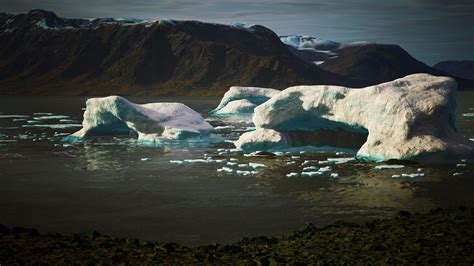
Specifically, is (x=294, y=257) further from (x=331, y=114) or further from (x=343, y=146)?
(x=343, y=146)

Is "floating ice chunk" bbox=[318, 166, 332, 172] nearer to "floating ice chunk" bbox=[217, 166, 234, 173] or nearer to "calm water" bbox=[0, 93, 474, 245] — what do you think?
"calm water" bbox=[0, 93, 474, 245]

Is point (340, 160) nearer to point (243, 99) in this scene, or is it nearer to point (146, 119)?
point (146, 119)

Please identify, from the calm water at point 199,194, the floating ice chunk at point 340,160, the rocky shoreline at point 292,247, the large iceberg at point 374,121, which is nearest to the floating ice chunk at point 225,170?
the calm water at point 199,194

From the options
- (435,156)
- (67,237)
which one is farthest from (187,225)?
(435,156)

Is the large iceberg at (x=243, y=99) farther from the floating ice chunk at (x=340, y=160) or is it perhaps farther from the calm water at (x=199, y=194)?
the floating ice chunk at (x=340, y=160)

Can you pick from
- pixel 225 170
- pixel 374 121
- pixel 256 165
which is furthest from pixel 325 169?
pixel 225 170

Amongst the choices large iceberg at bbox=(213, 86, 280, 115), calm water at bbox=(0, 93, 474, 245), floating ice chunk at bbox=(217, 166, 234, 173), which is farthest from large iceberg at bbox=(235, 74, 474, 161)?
large iceberg at bbox=(213, 86, 280, 115)
